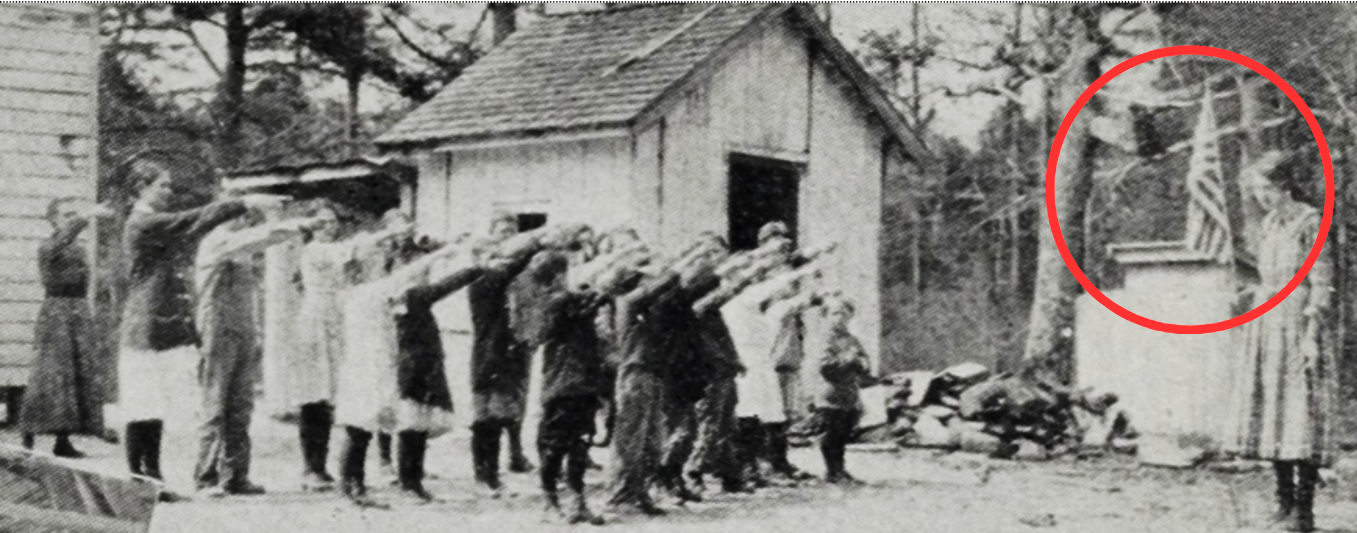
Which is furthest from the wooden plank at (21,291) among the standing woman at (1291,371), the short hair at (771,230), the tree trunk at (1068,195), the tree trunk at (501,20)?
the standing woman at (1291,371)

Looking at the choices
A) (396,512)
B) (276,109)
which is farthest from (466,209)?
(396,512)

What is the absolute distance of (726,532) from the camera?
495cm

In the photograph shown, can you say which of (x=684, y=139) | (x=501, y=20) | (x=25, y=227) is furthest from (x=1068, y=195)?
(x=25, y=227)

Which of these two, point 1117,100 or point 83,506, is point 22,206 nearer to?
point 83,506

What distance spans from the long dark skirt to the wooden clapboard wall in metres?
0.05

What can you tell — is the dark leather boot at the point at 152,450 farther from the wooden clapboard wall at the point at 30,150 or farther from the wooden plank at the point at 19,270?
the wooden plank at the point at 19,270

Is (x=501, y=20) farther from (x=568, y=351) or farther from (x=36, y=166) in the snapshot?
(x=36, y=166)

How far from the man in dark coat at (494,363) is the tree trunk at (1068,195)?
228 centimetres

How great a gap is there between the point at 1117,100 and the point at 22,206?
4.09m

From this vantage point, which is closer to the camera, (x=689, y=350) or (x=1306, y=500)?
(x=689, y=350)

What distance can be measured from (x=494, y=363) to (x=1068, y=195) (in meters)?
2.56

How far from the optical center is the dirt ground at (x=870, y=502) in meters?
4.78

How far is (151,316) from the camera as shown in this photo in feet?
15.8

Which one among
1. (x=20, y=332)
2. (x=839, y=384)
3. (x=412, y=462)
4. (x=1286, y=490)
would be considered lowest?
(x=1286, y=490)
